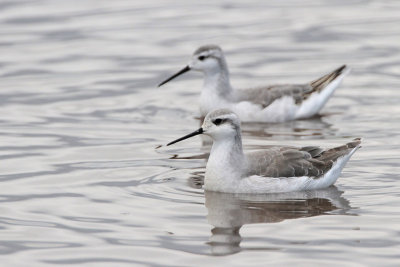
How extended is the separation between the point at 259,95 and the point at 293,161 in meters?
5.25

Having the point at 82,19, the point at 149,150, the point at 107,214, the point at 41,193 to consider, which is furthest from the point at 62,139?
the point at 82,19

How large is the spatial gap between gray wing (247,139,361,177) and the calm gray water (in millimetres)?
347

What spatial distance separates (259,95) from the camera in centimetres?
2052

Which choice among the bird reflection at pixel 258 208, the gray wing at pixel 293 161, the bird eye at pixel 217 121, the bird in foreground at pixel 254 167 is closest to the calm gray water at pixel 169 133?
the bird reflection at pixel 258 208

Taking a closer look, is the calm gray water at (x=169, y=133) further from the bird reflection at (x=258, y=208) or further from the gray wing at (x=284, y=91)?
the gray wing at (x=284, y=91)

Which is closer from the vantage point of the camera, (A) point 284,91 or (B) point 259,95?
(B) point 259,95

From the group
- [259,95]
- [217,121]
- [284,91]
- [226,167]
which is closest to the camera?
[226,167]

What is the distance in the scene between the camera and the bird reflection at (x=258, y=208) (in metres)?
13.4

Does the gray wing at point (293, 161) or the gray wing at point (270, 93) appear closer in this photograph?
the gray wing at point (293, 161)

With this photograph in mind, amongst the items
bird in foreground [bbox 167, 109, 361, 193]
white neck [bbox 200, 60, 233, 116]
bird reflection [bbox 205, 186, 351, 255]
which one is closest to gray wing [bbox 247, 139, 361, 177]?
bird in foreground [bbox 167, 109, 361, 193]

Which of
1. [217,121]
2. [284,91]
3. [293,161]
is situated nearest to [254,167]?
[293,161]

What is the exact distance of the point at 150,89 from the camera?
22219 mm

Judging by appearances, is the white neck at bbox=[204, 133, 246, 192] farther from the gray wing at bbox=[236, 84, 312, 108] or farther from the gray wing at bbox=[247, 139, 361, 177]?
the gray wing at bbox=[236, 84, 312, 108]

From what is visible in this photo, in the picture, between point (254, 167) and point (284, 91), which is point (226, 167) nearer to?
point (254, 167)
